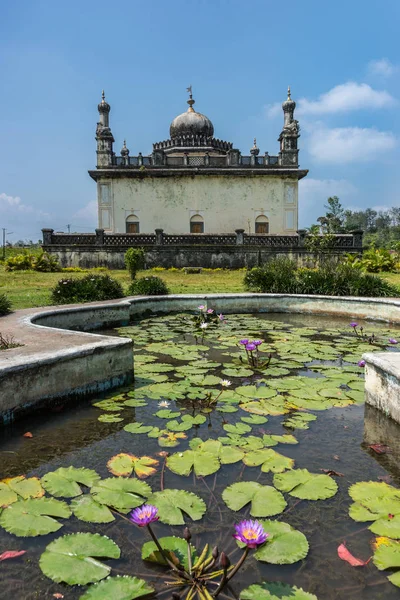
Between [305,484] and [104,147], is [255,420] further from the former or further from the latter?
[104,147]

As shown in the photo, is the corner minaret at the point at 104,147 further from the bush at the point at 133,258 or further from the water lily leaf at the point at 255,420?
the water lily leaf at the point at 255,420

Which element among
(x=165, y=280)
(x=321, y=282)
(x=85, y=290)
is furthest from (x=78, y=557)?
(x=165, y=280)

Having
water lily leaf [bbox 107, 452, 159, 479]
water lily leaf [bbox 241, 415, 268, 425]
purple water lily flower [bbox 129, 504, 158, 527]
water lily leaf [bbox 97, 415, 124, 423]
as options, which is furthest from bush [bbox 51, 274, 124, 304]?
purple water lily flower [bbox 129, 504, 158, 527]

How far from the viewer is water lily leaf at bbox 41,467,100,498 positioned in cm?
217

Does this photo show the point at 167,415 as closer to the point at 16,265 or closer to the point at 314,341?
the point at 314,341

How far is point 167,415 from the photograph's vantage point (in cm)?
Result: 319

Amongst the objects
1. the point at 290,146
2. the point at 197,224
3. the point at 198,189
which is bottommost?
the point at 197,224

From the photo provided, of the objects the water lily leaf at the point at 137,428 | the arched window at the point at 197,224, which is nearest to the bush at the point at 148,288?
the water lily leaf at the point at 137,428

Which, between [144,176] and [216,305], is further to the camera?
[144,176]

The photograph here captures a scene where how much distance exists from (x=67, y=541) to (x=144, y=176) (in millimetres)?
23160

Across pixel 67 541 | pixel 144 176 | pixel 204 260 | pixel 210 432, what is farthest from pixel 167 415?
pixel 144 176

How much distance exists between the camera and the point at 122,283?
1258cm

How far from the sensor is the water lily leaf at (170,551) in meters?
1.67

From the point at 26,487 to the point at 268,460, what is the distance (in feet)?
4.11
